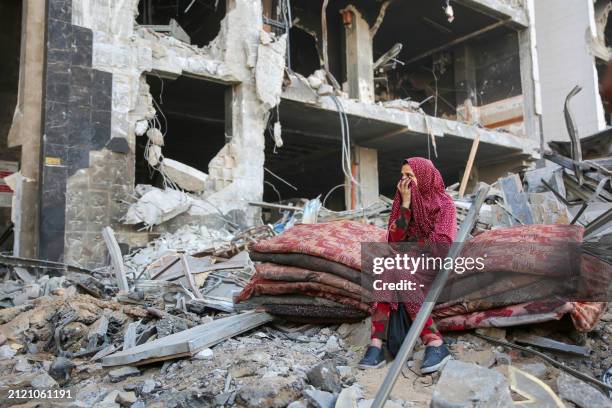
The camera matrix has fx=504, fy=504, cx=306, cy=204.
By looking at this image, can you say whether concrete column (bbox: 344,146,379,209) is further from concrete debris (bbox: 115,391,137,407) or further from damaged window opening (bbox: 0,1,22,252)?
concrete debris (bbox: 115,391,137,407)

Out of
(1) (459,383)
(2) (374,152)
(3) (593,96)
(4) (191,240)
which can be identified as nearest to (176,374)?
(1) (459,383)

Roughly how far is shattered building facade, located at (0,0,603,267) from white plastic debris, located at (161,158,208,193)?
0.28 feet

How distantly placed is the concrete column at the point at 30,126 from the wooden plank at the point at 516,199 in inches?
247

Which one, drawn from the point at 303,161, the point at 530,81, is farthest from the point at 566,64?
the point at 303,161

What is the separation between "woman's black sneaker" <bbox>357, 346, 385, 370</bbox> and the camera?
111 inches

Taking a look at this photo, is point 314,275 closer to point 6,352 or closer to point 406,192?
point 406,192

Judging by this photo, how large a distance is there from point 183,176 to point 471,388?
5952 millimetres

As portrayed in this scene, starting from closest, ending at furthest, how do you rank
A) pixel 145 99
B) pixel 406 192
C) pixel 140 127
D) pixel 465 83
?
pixel 406 192, pixel 140 127, pixel 145 99, pixel 465 83

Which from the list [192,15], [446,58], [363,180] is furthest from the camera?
[446,58]

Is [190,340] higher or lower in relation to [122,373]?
higher

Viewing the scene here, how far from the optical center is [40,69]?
6.86 metres

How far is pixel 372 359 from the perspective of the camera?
2.85 meters

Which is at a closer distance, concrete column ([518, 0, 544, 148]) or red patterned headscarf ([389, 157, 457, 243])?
red patterned headscarf ([389, 157, 457, 243])

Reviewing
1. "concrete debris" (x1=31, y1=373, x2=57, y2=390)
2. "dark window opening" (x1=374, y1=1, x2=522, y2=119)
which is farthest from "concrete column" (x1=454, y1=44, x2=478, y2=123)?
"concrete debris" (x1=31, y1=373, x2=57, y2=390)
